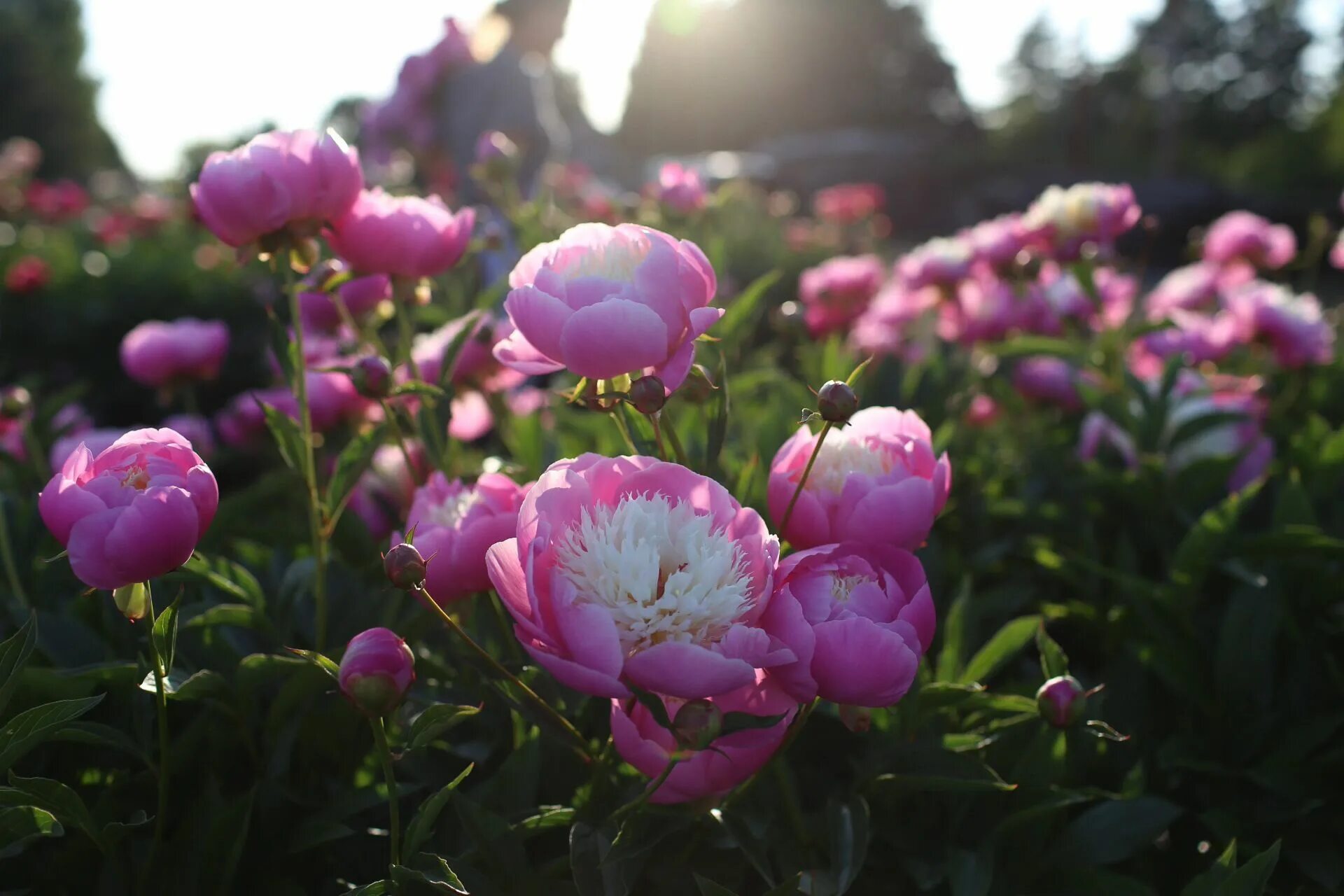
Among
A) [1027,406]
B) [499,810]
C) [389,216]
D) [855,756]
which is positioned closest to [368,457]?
[389,216]

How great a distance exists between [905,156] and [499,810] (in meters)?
16.7

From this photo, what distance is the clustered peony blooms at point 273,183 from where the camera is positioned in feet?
3.01

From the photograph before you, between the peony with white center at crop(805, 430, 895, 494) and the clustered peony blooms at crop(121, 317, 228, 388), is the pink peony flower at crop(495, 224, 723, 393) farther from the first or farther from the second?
the clustered peony blooms at crop(121, 317, 228, 388)

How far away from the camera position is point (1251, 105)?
2986cm

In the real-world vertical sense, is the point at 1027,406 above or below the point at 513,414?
below

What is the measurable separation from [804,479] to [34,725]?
0.69 meters

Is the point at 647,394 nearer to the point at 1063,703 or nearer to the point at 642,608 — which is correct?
the point at 642,608

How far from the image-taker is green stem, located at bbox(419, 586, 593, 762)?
703mm

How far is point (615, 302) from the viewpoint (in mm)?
721

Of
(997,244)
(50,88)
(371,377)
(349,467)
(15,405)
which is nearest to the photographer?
(371,377)

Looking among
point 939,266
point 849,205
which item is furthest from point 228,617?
point 849,205

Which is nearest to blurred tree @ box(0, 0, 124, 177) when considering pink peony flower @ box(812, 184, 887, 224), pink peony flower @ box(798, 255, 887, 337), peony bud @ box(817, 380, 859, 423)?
pink peony flower @ box(812, 184, 887, 224)

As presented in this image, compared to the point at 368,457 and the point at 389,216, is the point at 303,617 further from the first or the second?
the point at 389,216

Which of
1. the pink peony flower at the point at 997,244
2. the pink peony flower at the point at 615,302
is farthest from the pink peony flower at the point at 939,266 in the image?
the pink peony flower at the point at 615,302
